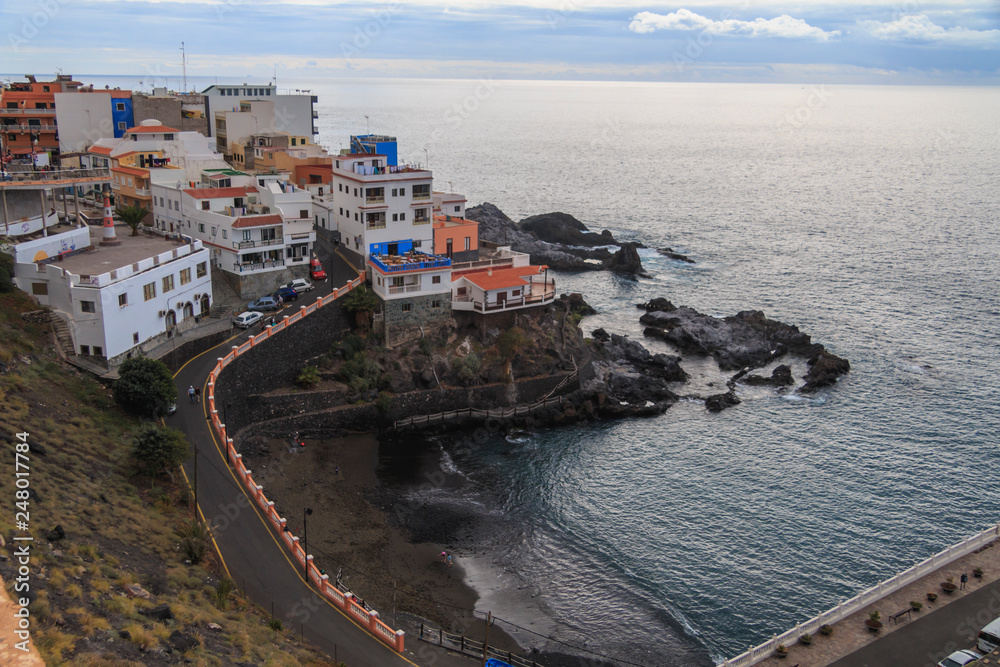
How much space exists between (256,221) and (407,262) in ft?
39.6

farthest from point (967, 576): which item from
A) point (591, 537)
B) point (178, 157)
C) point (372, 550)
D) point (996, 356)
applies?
point (178, 157)

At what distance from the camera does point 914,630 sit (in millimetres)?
34938

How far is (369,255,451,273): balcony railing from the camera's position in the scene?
59.1m

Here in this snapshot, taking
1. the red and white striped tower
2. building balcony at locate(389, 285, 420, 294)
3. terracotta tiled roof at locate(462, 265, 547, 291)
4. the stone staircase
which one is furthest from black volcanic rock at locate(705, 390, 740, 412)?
the red and white striped tower

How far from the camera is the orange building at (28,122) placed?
80.9 m

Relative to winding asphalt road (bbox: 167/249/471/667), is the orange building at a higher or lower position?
higher

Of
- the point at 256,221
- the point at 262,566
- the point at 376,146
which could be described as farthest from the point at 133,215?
the point at 262,566

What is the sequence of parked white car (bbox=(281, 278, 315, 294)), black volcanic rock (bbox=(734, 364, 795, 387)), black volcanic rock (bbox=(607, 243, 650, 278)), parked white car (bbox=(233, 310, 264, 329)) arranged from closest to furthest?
parked white car (bbox=(233, 310, 264, 329)) < parked white car (bbox=(281, 278, 315, 294)) < black volcanic rock (bbox=(734, 364, 795, 387)) < black volcanic rock (bbox=(607, 243, 650, 278))

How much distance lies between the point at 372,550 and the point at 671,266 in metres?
76.5

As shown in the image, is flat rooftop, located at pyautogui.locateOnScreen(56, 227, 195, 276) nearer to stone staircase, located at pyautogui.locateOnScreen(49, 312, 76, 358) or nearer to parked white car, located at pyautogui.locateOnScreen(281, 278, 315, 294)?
stone staircase, located at pyautogui.locateOnScreen(49, 312, 76, 358)

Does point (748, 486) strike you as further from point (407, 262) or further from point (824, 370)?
point (407, 262)

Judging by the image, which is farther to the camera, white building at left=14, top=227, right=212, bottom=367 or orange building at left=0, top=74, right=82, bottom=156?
orange building at left=0, top=74, right=82, bottom=156

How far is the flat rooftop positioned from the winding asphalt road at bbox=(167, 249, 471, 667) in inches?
435

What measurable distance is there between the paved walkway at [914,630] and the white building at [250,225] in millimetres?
44623
